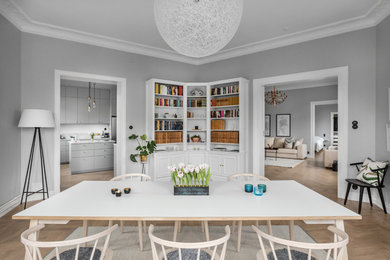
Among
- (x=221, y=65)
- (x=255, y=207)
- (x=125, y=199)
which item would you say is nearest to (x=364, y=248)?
(x=255, y=207)

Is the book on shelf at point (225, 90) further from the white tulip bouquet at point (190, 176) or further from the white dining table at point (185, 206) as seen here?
the white tulip bouquet at point (190, 176)

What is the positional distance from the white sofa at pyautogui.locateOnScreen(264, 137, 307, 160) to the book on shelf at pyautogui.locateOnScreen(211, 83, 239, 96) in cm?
514

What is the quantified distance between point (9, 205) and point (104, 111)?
16.6 ft

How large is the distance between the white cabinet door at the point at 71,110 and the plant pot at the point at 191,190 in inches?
271

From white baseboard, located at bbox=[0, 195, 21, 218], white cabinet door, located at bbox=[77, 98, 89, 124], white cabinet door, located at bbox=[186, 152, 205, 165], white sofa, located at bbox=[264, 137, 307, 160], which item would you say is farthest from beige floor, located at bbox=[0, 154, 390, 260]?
white sofa, located at bbox=[264, 137, 307, 160]

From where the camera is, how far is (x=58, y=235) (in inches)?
109

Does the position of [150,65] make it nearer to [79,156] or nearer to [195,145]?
[195,145]

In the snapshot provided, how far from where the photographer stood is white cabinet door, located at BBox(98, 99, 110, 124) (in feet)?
26.9

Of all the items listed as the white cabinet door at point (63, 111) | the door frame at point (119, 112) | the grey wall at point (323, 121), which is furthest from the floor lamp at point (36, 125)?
the grey wall at point (323, 121)

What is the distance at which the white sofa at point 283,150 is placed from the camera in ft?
29.6

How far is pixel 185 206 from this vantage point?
5.85 ft

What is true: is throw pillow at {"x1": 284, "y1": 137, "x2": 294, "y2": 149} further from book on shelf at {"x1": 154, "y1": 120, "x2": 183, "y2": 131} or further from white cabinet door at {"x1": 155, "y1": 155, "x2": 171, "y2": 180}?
white cabinet door at {"x1": 155, "y1": 155, "x2": 171, "y2": 180}

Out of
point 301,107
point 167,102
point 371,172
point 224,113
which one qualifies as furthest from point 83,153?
point 301,107

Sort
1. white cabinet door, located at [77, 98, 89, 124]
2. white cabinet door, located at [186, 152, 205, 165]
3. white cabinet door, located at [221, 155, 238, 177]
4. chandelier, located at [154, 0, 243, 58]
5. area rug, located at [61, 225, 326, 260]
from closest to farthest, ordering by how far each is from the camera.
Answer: chandelier, located at [154, 0, 243, 58], area rug, located at [61, 225, 326, 260], white cabinet door, located at [221, 155, 238, 177], white cabinet door, located at [186, 152, 205, 165], white cabinet door, located at [77, 98, 89, 124]
